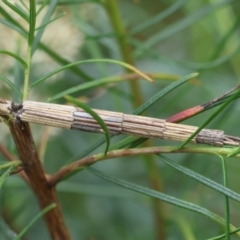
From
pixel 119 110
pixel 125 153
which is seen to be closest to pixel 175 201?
pixel 125 153

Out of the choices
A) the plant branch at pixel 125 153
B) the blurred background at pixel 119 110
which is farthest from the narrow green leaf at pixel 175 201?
the blurred background at pixel 119 110

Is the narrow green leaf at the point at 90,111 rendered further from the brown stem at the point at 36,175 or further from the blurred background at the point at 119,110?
the blurred background at the point at 119,110

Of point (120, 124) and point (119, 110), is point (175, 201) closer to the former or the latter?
point (120, 124)

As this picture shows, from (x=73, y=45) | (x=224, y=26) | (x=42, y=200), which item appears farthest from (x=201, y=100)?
(x=42, y=200)

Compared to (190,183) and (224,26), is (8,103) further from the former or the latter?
(224,26)

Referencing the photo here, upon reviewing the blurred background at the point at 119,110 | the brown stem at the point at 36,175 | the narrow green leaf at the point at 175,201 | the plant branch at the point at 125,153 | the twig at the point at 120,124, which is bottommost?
the narrow green leaf at the point at 175,201

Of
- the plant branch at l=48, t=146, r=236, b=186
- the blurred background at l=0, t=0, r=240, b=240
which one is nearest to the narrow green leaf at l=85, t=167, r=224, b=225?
the plant branch at l=48, t=146, r=236, b=186
